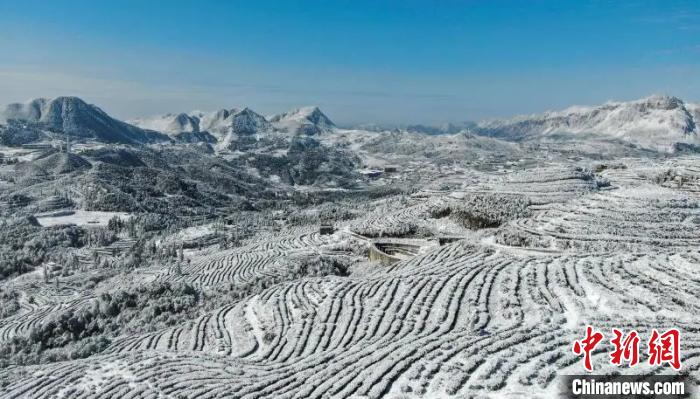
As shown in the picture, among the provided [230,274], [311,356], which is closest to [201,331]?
[311,356]

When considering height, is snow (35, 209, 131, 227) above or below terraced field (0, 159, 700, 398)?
below

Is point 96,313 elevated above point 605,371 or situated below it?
below

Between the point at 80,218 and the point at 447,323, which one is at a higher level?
the point at 447,323

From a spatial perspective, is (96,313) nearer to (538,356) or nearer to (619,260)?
(538,356)

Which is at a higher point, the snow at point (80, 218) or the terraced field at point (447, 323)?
the terraced field at point (447, 323)

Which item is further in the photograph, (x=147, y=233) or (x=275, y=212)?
(x=275, y=212)

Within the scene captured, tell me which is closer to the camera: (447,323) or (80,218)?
(447,323)

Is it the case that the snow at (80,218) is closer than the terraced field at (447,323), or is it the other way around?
the terraced field at (447,323)

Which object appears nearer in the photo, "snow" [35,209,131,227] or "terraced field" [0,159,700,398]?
"terraced field" [0,159,700,398]
